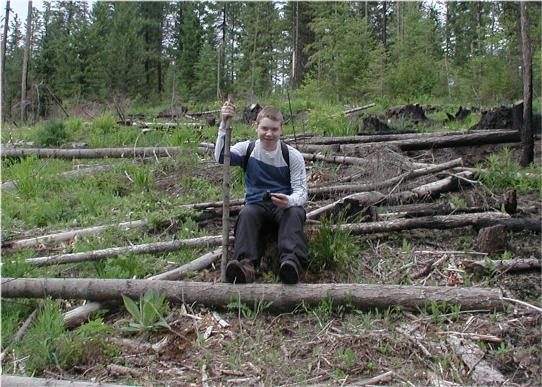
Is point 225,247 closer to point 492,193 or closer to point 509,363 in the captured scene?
point 509,363

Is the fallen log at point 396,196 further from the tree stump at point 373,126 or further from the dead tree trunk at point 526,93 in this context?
the tree stump at point 373,126

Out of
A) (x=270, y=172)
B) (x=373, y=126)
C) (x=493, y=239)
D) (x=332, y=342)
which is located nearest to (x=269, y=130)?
(x=270, y=172)

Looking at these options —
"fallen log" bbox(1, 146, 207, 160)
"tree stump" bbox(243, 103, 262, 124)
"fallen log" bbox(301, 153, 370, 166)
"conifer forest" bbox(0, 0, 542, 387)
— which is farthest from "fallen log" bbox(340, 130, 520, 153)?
"tree stump" bbox(243, 103, 262, 124)

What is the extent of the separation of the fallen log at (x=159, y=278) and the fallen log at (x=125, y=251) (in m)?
0.25

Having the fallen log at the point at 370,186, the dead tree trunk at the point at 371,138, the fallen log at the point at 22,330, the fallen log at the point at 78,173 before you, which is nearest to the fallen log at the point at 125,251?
the fallen log at the point at 22,330

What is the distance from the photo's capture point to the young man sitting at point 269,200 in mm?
3855

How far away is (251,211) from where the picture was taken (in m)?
4.18

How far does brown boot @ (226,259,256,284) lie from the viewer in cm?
377

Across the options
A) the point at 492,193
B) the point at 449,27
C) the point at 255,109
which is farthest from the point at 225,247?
the point at 449,27

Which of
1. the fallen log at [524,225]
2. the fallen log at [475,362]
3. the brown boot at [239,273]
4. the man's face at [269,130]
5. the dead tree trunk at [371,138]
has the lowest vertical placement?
the fallen log at [475,362]

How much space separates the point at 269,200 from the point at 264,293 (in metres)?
0.92

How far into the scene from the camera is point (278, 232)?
4164 millimetres

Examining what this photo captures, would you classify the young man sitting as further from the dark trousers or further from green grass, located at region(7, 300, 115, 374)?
green grass, located at region(7, 300, 115, 374)

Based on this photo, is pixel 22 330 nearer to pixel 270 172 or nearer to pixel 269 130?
pixel 270 172
